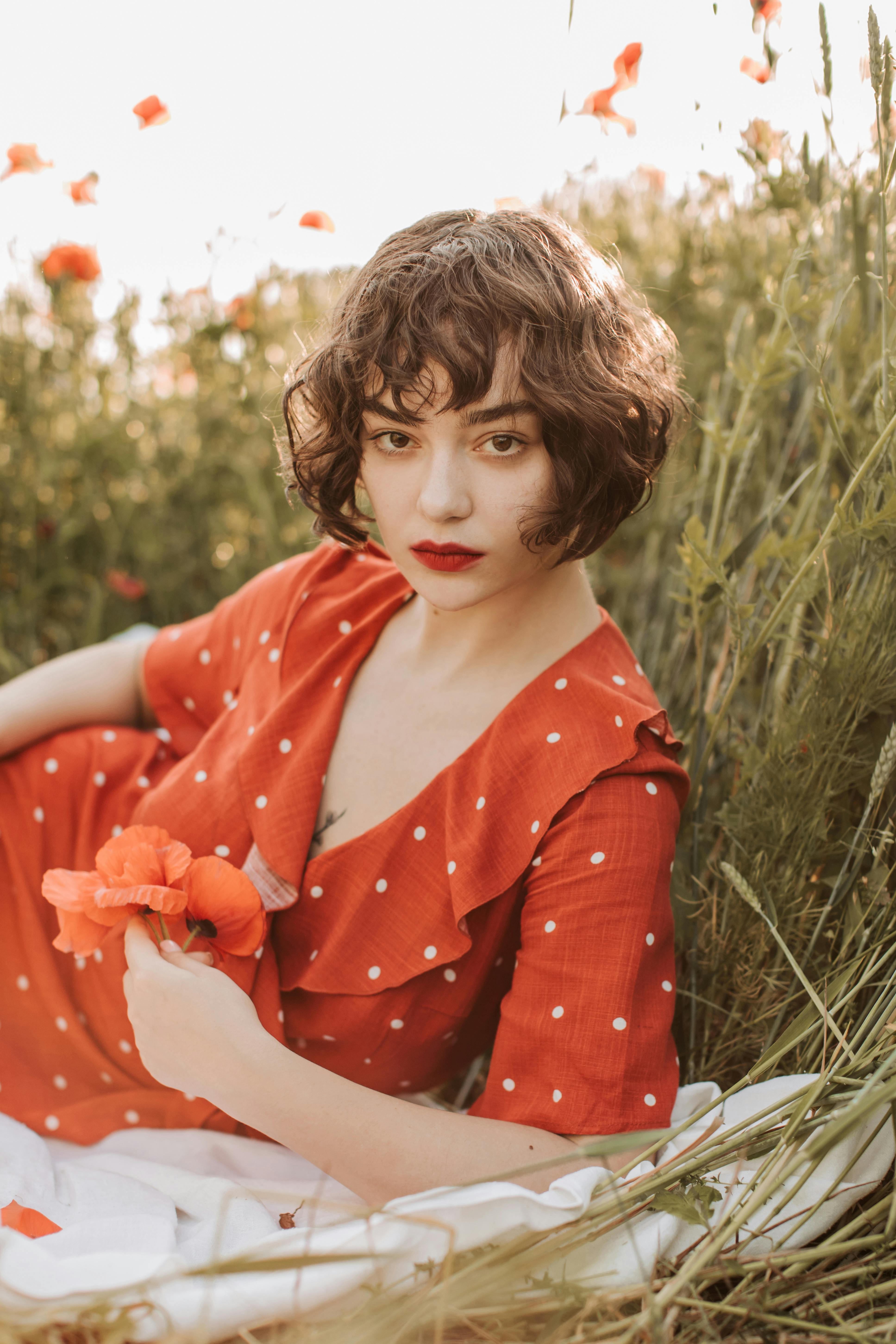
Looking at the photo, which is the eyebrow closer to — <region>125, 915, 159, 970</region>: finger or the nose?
the nose

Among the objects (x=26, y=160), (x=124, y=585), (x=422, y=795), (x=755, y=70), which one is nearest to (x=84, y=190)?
(x=26, y=160)

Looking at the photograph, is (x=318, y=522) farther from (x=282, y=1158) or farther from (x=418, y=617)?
(x=282, y=1158)

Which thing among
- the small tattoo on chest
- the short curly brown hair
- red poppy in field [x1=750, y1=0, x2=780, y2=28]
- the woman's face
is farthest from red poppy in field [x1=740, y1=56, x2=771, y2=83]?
the small tattoo on chest

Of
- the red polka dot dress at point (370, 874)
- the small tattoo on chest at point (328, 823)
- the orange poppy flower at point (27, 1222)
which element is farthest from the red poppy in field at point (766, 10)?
the orange poppy flower at point (27, 1222)

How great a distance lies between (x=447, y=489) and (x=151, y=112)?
4.11ft

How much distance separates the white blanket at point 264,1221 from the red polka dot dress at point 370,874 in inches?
2.4

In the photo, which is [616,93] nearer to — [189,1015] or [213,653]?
[213,653]

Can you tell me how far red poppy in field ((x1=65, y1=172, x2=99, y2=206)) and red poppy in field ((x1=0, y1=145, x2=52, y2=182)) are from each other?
0.05 metres

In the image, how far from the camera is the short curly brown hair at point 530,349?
0.85 m

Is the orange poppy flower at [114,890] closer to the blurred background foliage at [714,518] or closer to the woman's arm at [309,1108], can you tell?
the woman's arm at [309,1108]

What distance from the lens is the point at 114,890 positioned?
80 cm

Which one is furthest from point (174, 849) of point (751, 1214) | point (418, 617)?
point (751, 1214)

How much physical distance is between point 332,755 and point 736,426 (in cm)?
63

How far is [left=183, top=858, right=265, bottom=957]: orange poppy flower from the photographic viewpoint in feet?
2.84
